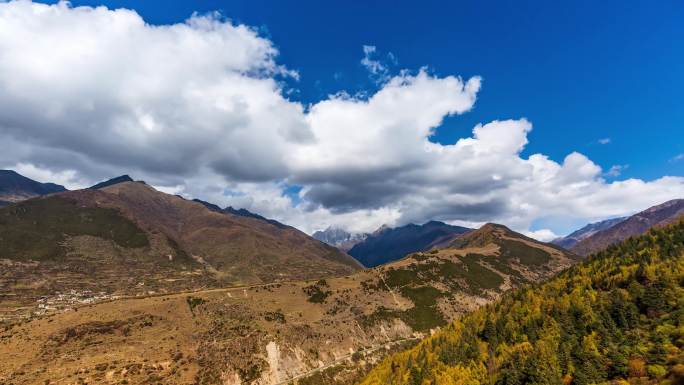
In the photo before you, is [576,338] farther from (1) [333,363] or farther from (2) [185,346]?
(2) [185,346]

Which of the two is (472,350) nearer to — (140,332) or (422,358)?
(422,358)

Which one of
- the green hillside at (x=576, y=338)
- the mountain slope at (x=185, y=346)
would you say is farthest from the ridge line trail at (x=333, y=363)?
the green hillside at (x=576, y=338)

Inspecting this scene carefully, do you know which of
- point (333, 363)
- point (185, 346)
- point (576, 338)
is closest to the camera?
point (576, 338)

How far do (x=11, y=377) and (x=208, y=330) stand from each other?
2641 inches

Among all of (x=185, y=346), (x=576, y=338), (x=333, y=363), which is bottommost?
(x=333, y=363)

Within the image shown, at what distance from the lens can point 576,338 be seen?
110688mm

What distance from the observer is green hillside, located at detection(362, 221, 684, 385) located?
90500mm

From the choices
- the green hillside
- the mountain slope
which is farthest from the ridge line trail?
the green hillside

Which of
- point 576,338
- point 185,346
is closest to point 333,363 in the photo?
point 185,346

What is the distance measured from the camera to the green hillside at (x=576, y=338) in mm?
90500

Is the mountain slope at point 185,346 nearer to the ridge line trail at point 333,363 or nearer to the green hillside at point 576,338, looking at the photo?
the ridge line trail at point 333,363

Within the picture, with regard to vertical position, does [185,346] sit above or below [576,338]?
below

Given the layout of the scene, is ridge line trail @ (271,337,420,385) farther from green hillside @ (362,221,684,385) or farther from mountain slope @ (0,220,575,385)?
green hillside @ (362,221,684,385)

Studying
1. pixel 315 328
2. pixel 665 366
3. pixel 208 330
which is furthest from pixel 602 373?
pixel 208 330
